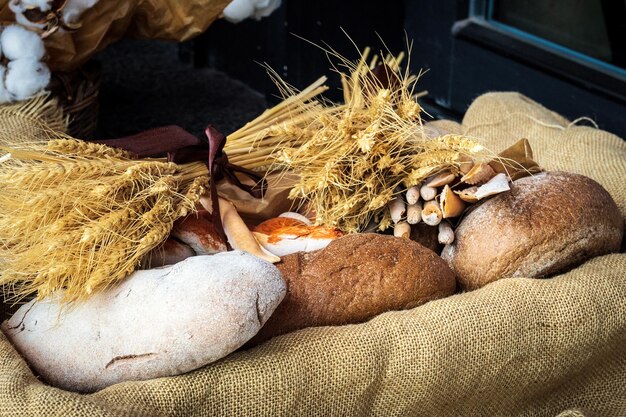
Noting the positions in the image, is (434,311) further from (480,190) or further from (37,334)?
(37,334)

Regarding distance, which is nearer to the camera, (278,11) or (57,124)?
(57,124)

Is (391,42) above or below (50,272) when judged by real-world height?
below

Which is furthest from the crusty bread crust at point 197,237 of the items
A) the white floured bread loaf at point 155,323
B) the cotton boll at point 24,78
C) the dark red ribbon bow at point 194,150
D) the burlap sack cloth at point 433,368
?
the cotton boll at point 24,78

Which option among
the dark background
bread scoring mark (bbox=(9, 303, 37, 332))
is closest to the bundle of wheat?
bread scoring mark (bbox=(9, 303, 37, 332))

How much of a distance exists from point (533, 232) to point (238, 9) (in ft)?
3.74

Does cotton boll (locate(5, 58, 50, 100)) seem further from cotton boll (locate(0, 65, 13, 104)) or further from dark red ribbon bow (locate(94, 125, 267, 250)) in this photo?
dark red ribbon bow (locate(94, 125, 267, 250))

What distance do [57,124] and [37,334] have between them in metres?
0.79

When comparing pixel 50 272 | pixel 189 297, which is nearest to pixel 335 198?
pixel 189 297

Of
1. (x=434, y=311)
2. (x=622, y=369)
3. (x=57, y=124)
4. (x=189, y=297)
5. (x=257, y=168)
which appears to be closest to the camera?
(x=189, y=297)

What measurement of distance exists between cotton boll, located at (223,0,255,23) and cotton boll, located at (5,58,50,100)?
1.78ft

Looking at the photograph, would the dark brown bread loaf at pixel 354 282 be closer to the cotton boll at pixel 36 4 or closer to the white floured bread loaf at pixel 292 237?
the white floured bread loaf at pixel 292 237

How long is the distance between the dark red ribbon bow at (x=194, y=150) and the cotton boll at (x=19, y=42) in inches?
18.9

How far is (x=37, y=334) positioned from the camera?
1.35 meters

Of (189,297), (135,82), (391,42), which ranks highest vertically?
(189,297)
